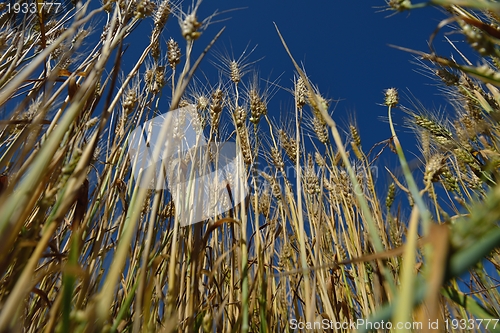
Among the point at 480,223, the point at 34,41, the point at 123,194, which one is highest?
the point at 34,41

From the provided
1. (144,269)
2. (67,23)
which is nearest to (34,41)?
(67,23)

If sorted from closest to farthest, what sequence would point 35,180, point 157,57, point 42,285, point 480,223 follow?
point 480,223 → point 35,180 → point 42,285 → point 157,57

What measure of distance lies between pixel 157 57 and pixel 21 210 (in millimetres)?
1021

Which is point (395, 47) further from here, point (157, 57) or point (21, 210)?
point (157, 57)

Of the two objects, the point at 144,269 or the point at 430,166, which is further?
the point at 430,166

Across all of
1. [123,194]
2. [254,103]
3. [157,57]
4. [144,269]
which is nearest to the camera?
[144,269]

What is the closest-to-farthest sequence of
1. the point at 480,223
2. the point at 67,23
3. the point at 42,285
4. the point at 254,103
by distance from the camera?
the point at 480,223
the point at 42,285
the point at 254,103
the point at 67,23

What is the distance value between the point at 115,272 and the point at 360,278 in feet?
3.12

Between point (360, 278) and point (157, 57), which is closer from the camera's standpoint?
point (360, 278)

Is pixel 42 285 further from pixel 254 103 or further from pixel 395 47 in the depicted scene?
pixel 395 47

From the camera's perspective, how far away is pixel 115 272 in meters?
0.41

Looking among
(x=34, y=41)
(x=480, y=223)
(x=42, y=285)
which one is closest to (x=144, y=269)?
(x=480, y=223)

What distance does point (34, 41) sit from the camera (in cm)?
137

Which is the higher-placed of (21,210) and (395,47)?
(395,47)
